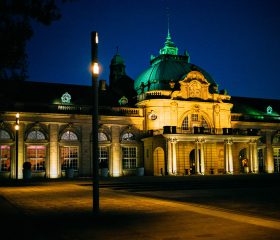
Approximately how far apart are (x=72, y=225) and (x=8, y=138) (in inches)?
1376

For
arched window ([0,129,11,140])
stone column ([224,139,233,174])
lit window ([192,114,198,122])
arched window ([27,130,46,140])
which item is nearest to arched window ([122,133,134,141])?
lit window ([192,114,198,122])

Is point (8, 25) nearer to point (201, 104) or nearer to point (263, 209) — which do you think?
point (263, 209)

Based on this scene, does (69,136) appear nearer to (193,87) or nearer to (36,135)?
(36,135)

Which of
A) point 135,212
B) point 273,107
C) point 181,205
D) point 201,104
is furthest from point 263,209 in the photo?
point 273,107

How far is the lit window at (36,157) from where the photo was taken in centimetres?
4553

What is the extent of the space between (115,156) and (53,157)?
7.36 meters

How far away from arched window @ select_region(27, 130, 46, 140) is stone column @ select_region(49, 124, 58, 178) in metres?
1.05

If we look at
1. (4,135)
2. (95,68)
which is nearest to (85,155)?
(4,135)

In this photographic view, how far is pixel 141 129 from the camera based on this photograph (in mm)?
51375

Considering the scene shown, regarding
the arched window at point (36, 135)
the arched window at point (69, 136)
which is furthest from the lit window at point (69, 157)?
the arched window at point (36, 135)

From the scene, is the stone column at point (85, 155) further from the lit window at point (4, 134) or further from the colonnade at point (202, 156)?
the colonnade at point (202, 156)

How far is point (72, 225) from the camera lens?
11625 millimetres

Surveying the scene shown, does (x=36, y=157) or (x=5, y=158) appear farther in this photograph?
(x=36, y=157)

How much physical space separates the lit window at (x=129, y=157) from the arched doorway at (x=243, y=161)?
13.6 m
